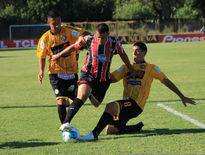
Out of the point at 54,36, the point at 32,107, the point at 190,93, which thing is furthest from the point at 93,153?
the point at 190,93

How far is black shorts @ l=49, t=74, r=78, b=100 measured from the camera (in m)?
6.92

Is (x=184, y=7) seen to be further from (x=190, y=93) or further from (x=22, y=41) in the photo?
(x=190, y=93)

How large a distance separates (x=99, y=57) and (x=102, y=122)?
3.39ft

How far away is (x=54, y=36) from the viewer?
22.7ft

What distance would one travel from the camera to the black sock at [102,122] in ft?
19.7

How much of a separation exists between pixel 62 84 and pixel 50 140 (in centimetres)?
119

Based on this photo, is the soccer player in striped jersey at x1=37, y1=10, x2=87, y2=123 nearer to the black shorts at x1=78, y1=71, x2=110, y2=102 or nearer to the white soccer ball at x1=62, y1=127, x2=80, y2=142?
the black shorts at x1=78, y1=71, x2=110, y2=102

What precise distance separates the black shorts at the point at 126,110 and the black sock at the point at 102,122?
25 centimetres

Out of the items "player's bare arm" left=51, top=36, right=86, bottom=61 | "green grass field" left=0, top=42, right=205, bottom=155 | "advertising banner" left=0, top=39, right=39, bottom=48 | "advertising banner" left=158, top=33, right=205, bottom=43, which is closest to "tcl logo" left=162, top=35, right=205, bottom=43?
"advertising banner" left=158, top=33, right=205, bottom=43

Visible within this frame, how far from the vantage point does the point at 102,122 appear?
605 centimetres

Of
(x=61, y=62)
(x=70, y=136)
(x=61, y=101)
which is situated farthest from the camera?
(x=61, y=62)

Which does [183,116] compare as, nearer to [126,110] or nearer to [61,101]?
[126,110]

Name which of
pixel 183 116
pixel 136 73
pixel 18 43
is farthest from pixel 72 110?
pixel 18 43

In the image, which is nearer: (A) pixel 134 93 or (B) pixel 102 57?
(B) pixel 102 57
